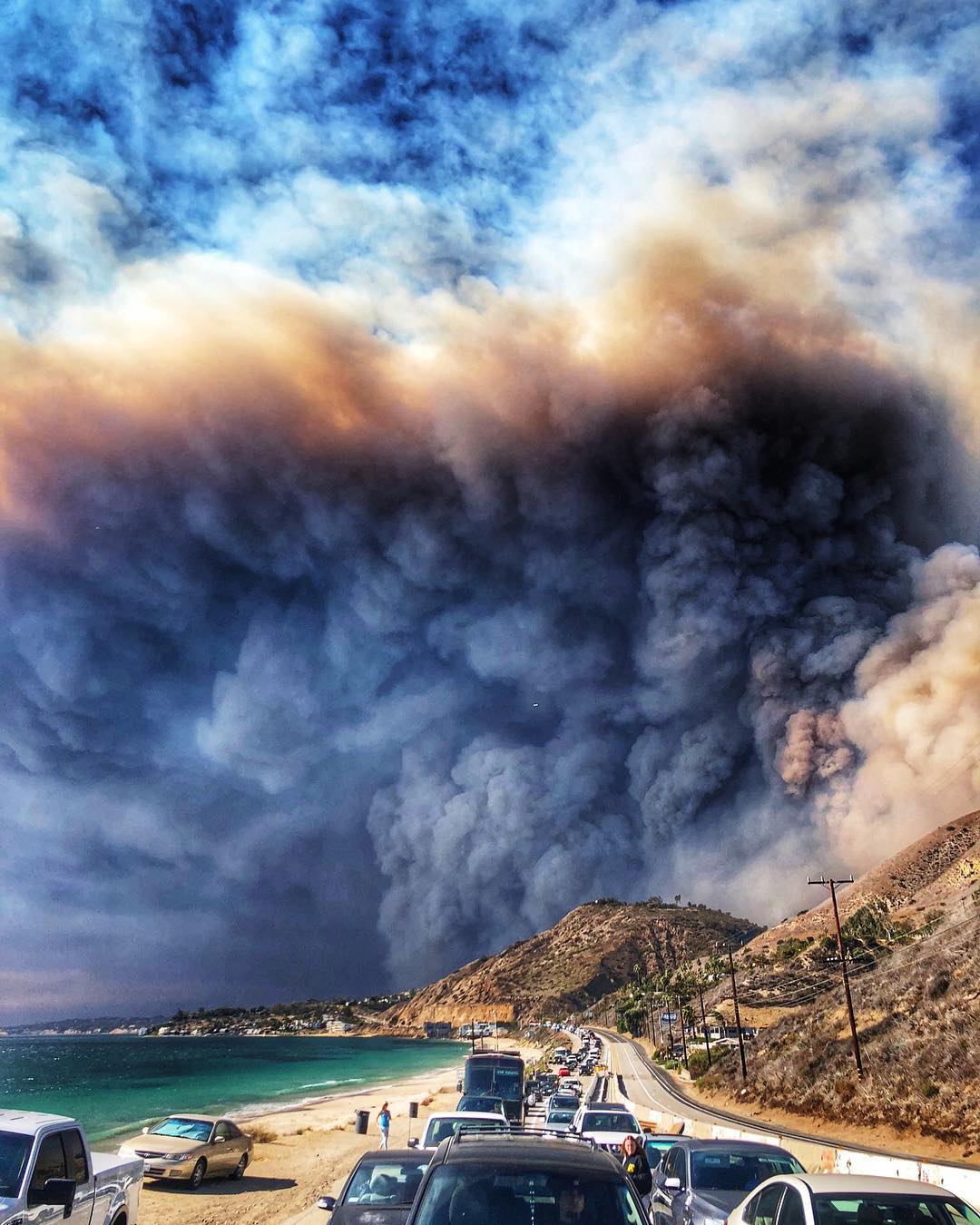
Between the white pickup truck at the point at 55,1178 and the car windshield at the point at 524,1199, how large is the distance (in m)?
4.02

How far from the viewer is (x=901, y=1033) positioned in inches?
1383

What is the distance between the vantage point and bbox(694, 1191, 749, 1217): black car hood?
9.93 m

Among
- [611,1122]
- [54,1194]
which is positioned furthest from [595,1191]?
[611,1122]

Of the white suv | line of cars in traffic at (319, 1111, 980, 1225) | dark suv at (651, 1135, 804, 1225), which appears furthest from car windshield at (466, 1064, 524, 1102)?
dark suv at (651, 1135, 804, 1225)

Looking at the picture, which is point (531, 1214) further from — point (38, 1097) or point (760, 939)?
point (760, 939)

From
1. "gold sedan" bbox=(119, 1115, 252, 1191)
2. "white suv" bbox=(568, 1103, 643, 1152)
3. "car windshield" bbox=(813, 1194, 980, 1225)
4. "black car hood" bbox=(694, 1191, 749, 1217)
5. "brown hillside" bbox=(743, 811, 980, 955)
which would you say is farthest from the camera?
"brown hillside" bbox=(743, 811, 980, 955)

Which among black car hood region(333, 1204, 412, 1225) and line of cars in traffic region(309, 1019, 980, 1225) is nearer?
line of cars in traffic region(309, 1019, 980, 1225)

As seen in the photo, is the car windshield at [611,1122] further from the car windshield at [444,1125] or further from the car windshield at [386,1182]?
the car windshield at [386,1182]

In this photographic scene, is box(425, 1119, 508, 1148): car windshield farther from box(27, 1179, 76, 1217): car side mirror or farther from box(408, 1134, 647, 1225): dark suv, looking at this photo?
box(408, 1134, 647, 1225): dark suv

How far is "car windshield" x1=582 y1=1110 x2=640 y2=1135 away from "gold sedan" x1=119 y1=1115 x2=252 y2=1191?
8557 millimetres

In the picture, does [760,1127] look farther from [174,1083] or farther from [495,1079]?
[174,1083]

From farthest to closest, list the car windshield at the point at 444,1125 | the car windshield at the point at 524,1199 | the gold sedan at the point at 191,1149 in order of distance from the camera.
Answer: the gold sedan at the point at 191,1149 → the car windshield at the point at 444,1125 → the car windshield at the point at 524,1199

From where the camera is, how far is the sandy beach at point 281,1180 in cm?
1675

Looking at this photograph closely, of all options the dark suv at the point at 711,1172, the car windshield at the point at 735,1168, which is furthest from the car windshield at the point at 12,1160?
the car windshield at the point at 735,1168
